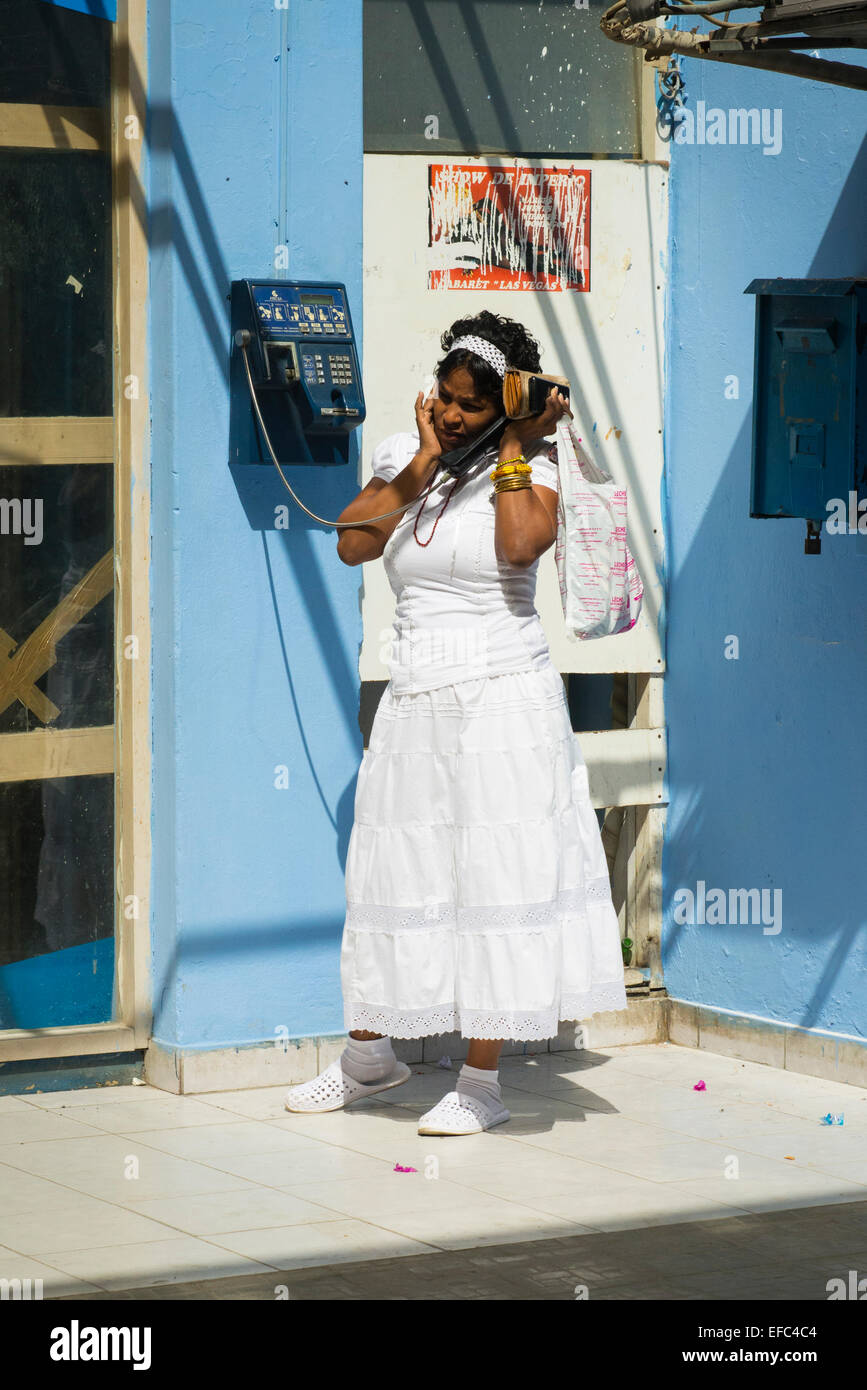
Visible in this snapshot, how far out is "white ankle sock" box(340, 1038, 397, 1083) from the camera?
5840 mm

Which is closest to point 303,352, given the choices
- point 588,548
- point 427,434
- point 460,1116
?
point 427,434

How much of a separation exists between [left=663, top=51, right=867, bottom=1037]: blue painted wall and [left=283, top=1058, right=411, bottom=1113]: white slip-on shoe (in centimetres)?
137

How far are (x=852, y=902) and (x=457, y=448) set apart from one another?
6.11 ft

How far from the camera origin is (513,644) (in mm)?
5488

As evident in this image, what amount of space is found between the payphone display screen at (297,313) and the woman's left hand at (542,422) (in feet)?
2.46

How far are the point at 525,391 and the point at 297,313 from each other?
2.86 ft

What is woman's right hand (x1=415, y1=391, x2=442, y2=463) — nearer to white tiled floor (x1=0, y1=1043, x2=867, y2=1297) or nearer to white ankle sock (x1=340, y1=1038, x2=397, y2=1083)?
white ankle sock (x1=340, y1=1038, x2=397, y2=1083)

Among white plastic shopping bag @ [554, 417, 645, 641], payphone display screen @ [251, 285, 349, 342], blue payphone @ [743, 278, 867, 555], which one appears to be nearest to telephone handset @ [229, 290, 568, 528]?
payphone display screen @ [251, 285, 349, 342]

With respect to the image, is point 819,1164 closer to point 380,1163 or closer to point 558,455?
point 380,1163

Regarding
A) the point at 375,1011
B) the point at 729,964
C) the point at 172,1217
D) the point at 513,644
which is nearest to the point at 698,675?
the point at 729,964

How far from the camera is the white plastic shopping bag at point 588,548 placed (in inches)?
217

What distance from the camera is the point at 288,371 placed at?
5836 millimetres

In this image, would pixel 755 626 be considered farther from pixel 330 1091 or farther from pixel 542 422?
pixel 330 1091

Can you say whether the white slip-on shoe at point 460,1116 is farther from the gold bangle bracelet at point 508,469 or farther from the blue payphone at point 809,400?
the blue payphone at point 809,400
